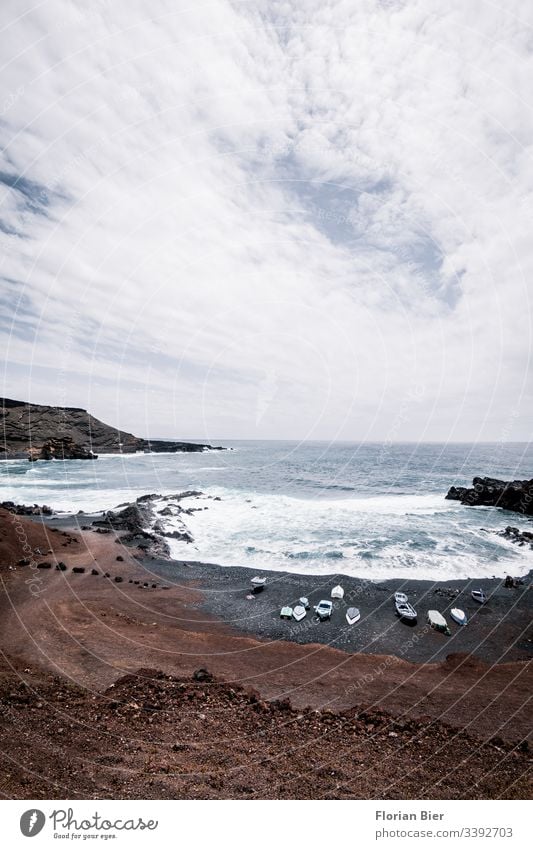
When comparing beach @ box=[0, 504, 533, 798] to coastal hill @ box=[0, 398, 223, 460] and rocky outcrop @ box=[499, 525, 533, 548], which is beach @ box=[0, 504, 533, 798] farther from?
coastal hill @ box=[0, 398, 223, 460]

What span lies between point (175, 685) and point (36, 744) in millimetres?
4579

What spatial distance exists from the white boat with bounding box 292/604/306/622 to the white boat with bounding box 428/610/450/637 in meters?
7.59

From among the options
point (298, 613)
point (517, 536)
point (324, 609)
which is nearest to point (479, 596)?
point (324, 609)

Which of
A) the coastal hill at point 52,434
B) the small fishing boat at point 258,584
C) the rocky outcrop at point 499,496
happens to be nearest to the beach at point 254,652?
the small fishing boat at point 258,584

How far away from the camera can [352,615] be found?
69.0 ft

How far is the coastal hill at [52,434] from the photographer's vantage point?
11575 centimetres

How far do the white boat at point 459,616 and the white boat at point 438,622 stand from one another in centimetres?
79

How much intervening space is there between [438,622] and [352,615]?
4.99 meters

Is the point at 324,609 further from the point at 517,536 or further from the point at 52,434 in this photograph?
the point at 52,434

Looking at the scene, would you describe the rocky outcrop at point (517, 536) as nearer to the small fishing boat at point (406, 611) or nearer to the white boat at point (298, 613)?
the small fishing boat at point (406, 611)

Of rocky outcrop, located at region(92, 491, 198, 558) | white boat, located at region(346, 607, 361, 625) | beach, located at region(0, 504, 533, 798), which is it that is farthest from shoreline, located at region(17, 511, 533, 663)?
rocky outcrop, located at region(92, 491, 198, 558)

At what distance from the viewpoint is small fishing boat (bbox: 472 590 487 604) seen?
23.7 metres

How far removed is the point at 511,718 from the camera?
11.5m
